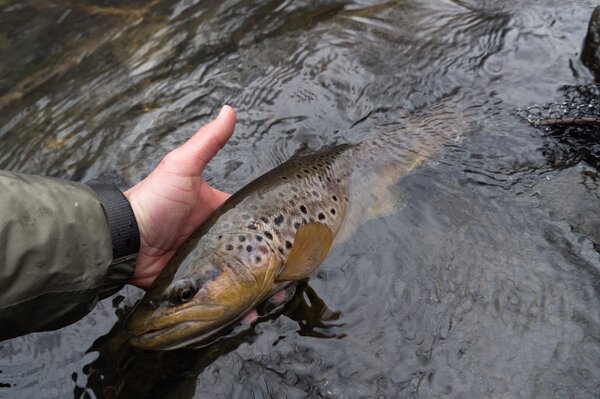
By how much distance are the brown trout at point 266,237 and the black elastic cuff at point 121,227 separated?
25 cm

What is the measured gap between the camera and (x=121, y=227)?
292cm

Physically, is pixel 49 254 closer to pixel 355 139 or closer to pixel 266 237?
pixel 266 237

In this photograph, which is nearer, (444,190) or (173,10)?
(444,190)

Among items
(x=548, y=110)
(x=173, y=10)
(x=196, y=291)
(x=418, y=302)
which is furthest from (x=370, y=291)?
(x=173, y=10)

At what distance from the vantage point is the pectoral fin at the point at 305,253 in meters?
3.00

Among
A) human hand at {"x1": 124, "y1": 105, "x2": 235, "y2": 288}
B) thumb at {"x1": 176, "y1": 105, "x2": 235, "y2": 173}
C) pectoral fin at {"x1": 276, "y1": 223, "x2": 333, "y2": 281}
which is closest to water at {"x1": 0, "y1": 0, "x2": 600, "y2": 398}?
pectoral fin at {"x1": 276, "y1": 223, "x2": 333, "y2": 281}

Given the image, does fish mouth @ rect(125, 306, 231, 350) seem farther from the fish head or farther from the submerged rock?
the submerged rock

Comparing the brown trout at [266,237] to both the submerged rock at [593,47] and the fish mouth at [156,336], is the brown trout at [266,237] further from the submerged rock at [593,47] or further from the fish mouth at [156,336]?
the submerged rock at [593,47]

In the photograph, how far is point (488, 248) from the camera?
3234 millimetres

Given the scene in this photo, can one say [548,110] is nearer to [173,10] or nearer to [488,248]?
[488,248]

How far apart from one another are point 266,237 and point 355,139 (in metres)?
1.52

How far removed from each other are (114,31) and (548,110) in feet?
16.7

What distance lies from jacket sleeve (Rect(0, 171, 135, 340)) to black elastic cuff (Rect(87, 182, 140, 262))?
0.04 meters

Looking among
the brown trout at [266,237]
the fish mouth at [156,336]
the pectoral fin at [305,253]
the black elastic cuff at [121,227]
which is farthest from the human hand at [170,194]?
the pectoral fin at [305,253]
